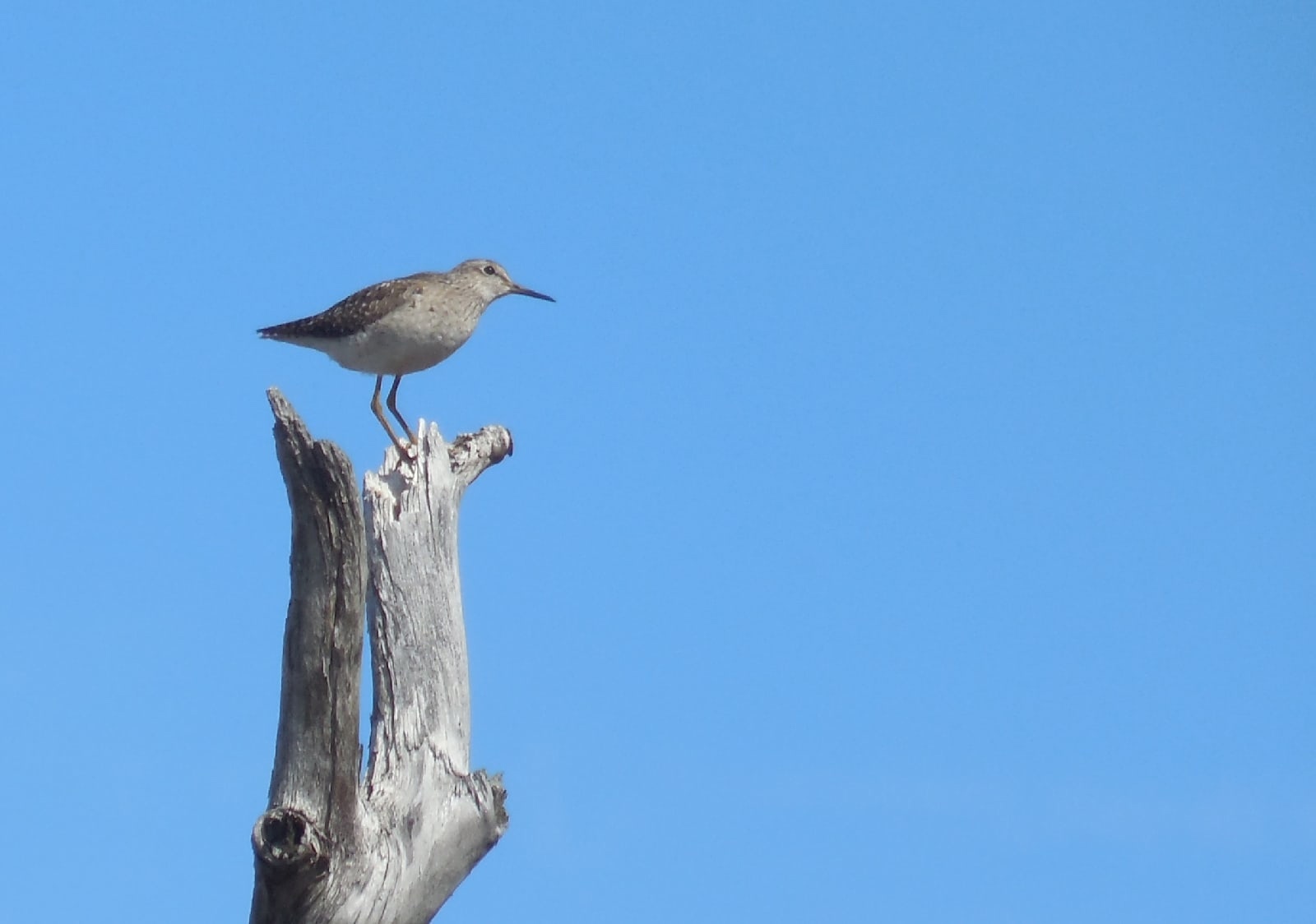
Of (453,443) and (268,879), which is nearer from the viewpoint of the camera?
(268,879)

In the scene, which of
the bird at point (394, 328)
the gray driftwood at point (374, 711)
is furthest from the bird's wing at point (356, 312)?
the gray driftwood at point (374, 711)

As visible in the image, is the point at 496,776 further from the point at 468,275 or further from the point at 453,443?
the point at 468,275

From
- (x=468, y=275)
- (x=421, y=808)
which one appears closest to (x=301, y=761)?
(x=421, y=808)

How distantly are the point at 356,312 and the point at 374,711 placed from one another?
549 cm

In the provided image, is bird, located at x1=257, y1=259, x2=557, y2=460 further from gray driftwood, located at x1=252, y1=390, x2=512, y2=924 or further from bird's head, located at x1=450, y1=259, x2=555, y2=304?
gray driftwood, located at x1=252, y1=390, x2=512, y2=924

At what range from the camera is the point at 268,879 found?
271 inches

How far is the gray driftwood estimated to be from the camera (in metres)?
6.83

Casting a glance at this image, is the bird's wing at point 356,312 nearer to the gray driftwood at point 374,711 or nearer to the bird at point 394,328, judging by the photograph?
the bird at point 394,328

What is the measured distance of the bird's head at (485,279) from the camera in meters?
13.8

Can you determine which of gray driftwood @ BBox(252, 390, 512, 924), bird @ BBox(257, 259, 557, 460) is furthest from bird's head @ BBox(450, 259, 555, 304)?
gray driftwood @ BBox(252, 390, 512, 924)

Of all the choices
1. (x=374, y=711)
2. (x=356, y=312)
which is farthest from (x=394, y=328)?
(x=374, y=711)

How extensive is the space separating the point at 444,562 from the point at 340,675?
1.78 metres

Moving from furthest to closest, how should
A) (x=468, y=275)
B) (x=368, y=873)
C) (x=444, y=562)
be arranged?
(x=468, y=275), (x=444, y=562), (x=368, y=873)

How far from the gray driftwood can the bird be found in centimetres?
375
